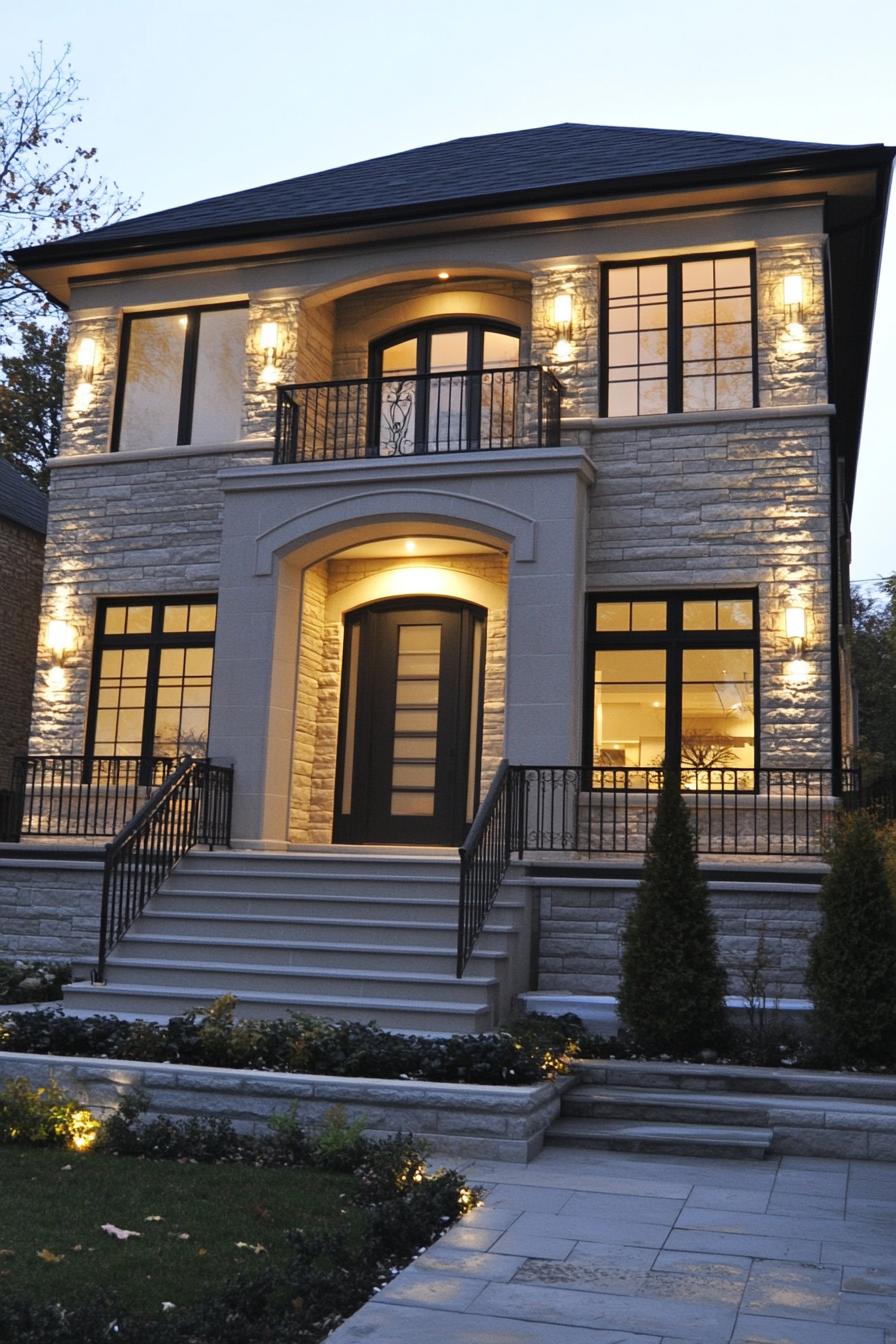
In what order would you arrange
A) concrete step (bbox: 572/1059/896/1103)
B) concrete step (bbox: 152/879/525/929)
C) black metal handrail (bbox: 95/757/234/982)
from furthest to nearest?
black metal handrail (bbox: 95/757/234/982)
concrete step (bbox: 152/879/525/929)
concrete step (bbox: 572/1059/896/1103)

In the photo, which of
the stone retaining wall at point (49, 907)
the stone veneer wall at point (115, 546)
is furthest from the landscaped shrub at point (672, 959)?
the stone veneer wall at point (115, 546)

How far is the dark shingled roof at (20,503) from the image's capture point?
18.7 m

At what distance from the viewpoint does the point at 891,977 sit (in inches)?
332

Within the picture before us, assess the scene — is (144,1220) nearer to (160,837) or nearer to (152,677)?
(160,837)

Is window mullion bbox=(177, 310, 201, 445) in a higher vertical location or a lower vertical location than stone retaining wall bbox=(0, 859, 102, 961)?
higher

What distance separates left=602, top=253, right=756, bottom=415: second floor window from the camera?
40.9 ft

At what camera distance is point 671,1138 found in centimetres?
723

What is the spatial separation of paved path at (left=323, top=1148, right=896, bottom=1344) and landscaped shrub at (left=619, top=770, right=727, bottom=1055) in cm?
177

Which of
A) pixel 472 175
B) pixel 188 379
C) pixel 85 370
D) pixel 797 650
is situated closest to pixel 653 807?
pixel 797 650

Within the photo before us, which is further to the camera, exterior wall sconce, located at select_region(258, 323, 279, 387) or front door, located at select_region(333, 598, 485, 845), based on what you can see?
exterior wall sconce, located at select_region(258, 323, 279, 387)

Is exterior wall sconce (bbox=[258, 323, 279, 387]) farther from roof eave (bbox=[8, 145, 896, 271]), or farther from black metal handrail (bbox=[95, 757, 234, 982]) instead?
black metal handrail (bbox=[95, 757, 234, 982])

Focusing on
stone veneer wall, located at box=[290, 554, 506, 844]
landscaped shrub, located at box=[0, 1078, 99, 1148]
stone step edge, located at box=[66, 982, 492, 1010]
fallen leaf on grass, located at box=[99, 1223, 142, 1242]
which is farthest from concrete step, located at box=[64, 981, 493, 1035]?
stone veneer wall, located at box=[290, 554, 506, 844]

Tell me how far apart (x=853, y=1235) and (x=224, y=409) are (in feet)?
35.0

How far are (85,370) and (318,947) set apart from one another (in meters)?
7.90
